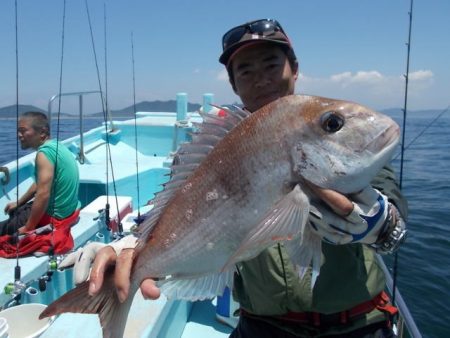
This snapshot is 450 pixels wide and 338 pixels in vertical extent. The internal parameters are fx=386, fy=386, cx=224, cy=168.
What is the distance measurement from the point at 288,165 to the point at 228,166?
0.25 m

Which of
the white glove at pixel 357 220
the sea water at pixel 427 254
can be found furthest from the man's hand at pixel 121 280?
the sea water at pixel 427 254

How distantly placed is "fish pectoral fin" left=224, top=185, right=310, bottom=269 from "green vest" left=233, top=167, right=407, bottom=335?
49 centimetres

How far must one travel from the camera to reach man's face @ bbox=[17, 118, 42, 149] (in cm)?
551

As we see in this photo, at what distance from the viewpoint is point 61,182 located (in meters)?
5.29

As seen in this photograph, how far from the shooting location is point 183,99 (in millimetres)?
10812

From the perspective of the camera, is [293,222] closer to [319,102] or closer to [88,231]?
[319,102]

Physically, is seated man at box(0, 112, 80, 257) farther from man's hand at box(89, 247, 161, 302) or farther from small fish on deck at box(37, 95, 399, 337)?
small fish on deck at box(37, 95, 399, 337)

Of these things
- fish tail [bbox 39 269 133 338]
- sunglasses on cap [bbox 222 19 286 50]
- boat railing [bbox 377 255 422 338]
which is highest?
sunglasses on cap [bbox 222 19 286 50]

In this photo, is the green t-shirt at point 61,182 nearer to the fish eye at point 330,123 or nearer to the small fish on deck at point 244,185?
the small fish on deck at point 244,185

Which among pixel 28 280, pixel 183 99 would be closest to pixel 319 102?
pixel 28 280

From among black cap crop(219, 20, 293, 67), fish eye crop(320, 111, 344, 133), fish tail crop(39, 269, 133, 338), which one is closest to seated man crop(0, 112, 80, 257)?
fish tail crop(39, 269, 133, 338)

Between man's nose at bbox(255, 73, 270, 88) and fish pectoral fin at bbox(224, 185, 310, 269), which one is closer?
fish pectoral fin at bbox(224, 185, 310, 269)

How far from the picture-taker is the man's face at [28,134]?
5.51m

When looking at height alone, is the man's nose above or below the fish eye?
above
